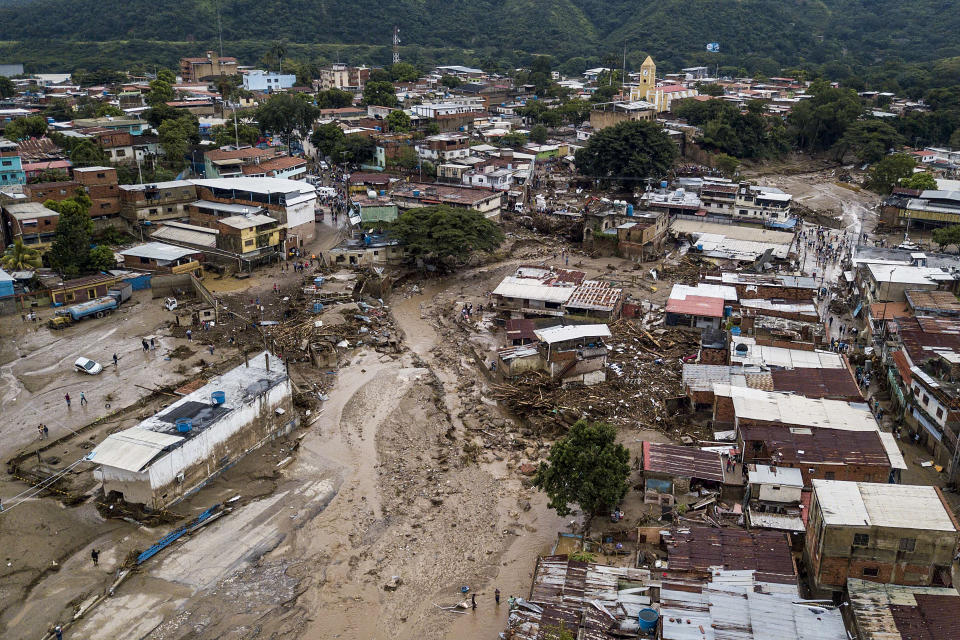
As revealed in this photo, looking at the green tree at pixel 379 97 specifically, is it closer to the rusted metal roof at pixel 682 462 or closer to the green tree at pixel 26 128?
the green tree at pixel 26 128

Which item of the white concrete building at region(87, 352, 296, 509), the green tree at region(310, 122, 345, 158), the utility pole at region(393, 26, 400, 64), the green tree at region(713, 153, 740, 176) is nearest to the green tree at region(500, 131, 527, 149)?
the green tree at region(310, 122, 345, 158)

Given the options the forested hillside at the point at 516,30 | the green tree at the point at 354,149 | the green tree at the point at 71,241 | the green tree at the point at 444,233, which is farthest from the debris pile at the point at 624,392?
the forested hillside at the point at 516,30

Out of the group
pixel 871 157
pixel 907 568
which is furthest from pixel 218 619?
pixel 871 157

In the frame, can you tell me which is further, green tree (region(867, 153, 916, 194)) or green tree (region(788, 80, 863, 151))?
green tree (region(788, 80, 863, 151))

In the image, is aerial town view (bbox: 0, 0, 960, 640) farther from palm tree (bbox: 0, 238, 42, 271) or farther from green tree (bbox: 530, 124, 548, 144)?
green tree (bbox: 530, 124, 548, 144)

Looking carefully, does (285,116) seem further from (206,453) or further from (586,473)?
(586,473)

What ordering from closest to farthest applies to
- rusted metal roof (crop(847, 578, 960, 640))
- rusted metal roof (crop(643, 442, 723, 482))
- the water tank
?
rusted metal roof (crop(847, 578, 960, 640))
the water tank
rusted metal roof (crop(643, 442, 723, 482))
